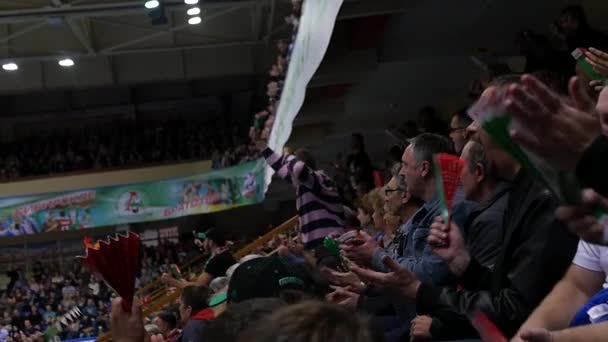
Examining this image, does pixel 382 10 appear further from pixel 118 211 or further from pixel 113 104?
pixel 113 104

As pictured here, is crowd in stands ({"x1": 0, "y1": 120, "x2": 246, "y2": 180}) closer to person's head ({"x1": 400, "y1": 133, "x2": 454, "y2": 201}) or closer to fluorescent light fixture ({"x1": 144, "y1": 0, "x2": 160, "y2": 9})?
fluorescent light fixture ({"x1": 144, "y1": 0, "x2": 160, "y2": 9})

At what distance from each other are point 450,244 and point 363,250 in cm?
41

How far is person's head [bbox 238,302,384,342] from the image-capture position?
37.9 inches

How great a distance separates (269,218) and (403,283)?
16.9m

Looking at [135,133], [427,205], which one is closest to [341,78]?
[427,205]

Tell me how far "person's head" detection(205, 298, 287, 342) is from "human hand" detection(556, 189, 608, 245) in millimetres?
504

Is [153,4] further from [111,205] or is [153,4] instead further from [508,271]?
[508,271]

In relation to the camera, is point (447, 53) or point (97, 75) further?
point (97, 75)

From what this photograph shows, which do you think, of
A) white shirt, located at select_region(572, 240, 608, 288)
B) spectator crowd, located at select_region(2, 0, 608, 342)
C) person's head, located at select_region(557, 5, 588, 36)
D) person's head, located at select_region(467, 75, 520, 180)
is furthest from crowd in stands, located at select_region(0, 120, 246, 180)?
white shirt, located at select_region(572, 240, 608, 288)

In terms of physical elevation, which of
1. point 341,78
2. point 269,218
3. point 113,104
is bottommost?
point 269,218

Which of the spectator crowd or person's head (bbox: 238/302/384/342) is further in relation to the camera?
the spectator crowd

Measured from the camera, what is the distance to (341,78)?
6.31 metres

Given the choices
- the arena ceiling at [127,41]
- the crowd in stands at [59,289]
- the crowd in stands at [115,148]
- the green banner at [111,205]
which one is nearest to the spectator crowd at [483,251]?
the arena ceiling at [127,41]

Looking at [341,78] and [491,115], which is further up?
[341,78]
